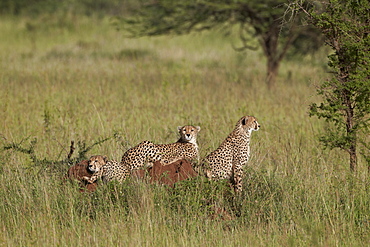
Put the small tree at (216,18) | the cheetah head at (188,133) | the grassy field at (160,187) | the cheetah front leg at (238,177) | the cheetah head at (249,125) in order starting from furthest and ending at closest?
the small tree at (216,18) < the cheetah head at (249,125) < the cheetah head at (188,133) < the cheetah front leg at (238,177) < the grassy field at (160,187)

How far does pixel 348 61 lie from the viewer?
6.22 metres

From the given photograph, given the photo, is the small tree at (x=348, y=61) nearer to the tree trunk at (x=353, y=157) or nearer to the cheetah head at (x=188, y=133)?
the tree trunk at (x=353, y=157)

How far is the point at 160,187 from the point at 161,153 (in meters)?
0.50

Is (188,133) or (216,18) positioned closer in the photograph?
(188,133)

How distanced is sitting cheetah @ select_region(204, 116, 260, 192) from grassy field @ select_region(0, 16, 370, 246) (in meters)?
0.15

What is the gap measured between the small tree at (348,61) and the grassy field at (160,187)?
0.29 m

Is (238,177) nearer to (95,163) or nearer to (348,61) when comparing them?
(95,163)

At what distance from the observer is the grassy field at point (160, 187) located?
4824 mm

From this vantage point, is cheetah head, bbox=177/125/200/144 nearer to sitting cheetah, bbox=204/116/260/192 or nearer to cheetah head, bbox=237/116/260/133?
sitting cheetah, bbox=204/116/260/192

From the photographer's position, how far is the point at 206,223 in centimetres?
487

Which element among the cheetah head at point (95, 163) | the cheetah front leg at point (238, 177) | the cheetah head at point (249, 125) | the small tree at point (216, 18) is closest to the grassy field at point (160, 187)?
the cheetah front leg at point (238, 177)

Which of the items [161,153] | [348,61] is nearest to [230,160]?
[161,153]

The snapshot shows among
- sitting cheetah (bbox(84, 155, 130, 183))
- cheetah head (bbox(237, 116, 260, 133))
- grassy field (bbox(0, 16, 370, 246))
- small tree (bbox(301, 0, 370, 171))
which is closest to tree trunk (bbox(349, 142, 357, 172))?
small tree (bbox(301, 0, 370, 171))

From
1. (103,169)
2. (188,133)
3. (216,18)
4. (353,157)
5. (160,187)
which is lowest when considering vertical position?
(353,157)
